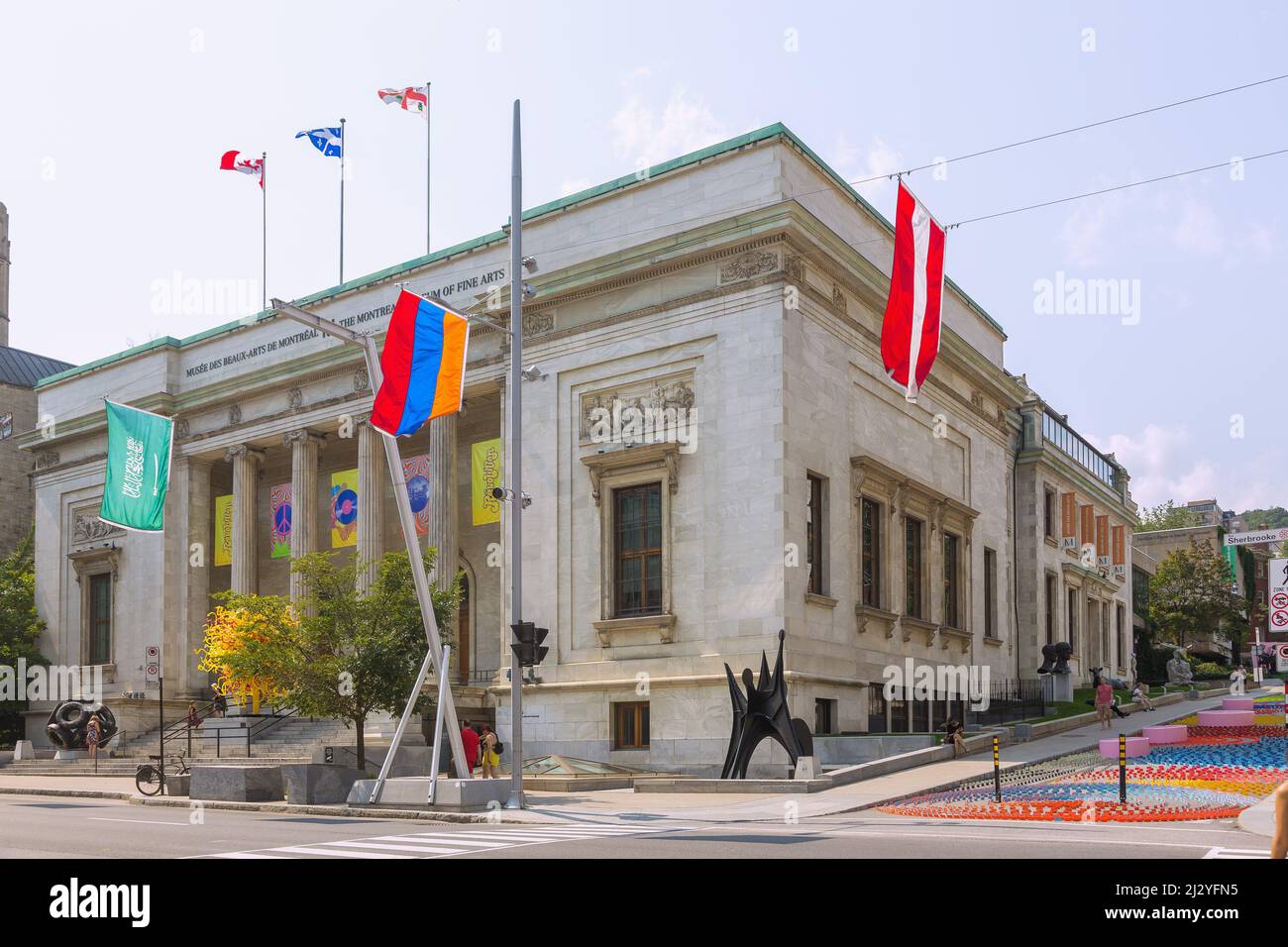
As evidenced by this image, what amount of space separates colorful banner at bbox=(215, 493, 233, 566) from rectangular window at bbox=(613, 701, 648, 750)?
22239 millimetres

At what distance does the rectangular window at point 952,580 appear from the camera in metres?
45.9

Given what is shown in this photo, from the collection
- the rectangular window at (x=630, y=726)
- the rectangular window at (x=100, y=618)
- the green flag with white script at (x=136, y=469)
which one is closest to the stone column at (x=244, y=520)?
the rectangular window at (x=100, y=618)

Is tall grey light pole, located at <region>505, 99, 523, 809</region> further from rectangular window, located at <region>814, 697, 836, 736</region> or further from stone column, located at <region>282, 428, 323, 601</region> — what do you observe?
stone column, located at <region>282, 428, 323, 601</region>

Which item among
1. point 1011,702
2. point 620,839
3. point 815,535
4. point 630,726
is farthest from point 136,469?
point 1011,702

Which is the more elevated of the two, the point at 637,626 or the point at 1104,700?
the point at 637,626

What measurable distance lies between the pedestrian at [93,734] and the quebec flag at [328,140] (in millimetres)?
22915

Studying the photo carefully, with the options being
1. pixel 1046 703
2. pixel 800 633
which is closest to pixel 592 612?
pixel 800 633

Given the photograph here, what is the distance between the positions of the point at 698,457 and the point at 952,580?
1400 cm

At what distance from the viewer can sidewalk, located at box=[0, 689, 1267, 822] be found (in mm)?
23328

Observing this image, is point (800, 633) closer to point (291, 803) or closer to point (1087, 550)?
point (291, 803)

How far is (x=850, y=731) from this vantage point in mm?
37125

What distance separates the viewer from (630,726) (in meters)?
37.2

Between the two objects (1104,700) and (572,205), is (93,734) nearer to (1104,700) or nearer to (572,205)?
(572,205)

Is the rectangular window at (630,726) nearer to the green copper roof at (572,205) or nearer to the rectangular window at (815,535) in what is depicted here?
the rectangular window at (815,535)
